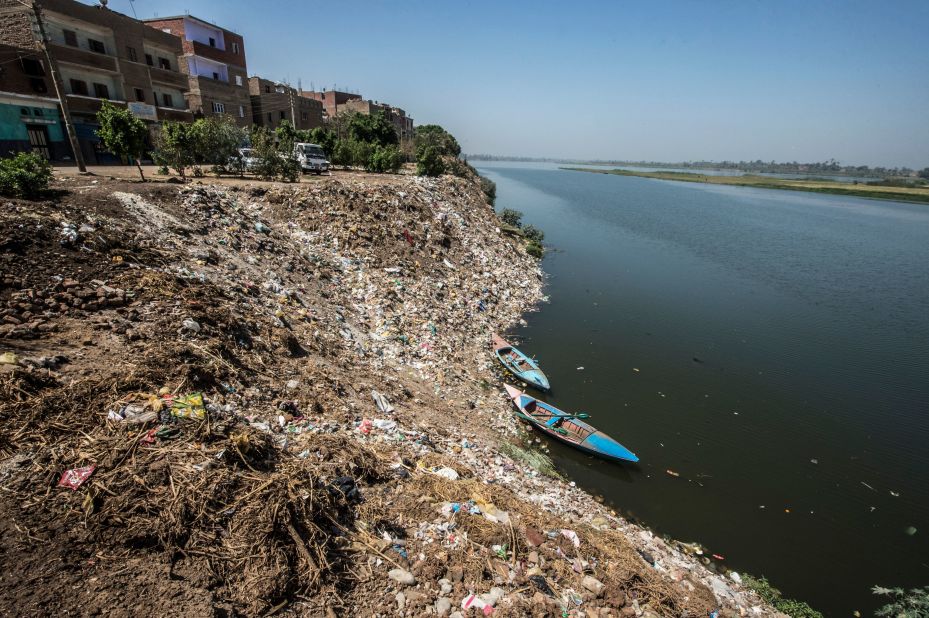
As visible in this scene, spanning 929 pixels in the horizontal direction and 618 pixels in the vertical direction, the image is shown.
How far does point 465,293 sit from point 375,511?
12399 millimetres

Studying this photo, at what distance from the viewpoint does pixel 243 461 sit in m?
5.07

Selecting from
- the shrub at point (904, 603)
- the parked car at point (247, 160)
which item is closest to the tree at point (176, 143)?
the parked car at point (247, 160)

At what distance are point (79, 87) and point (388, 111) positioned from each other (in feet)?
161

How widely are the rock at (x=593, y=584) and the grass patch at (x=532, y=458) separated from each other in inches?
146

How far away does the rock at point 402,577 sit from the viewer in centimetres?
450

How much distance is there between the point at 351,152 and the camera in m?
28.2

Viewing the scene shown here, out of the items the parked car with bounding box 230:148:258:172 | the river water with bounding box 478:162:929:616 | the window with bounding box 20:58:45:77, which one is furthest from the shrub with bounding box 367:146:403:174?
the window with bounding box 20:58:45:77

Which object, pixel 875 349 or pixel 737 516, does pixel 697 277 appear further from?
pixel 737 516

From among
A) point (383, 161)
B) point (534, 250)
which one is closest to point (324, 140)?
point (383, 161)

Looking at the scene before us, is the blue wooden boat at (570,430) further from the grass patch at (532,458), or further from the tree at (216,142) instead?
the tree at (216,142)

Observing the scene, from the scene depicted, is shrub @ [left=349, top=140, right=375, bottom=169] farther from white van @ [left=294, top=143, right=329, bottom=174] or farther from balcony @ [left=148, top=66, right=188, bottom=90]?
balcony @ [left=148, top=66, right=188, bottom=90]

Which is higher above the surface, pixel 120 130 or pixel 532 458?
pixel 120 130

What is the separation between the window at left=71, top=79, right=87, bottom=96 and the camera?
74.3 feet

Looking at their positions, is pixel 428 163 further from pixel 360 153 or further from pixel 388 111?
pixel 388 111
